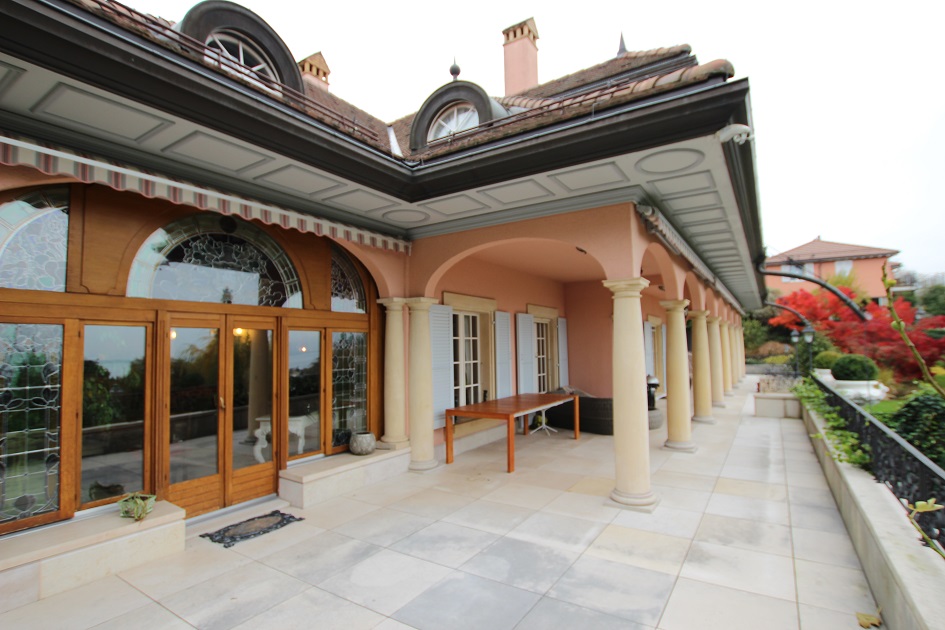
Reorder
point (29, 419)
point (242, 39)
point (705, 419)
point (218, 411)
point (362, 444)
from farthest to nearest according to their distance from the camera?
point (705, 419) < point (362, 444) < point (218, 411) < point (242, 39) < point (29, 419)

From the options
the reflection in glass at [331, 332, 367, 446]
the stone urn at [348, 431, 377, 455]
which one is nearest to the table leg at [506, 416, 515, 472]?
the stone urn at [348, 431, 377, 455]

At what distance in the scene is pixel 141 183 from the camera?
11.8ft

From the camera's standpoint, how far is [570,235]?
5203mm

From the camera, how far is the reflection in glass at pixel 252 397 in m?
5.01

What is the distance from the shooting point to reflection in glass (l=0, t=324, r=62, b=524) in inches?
136

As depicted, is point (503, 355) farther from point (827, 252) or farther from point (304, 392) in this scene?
point (827, 252)

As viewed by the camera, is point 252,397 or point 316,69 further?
point 316,69

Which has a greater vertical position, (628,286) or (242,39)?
(242,39)

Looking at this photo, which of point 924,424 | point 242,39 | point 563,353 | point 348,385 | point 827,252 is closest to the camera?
point 924,424

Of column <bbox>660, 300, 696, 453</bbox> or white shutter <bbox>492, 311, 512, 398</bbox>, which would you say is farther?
white shutter <bbox>492, 311, 512, 398</bbox>

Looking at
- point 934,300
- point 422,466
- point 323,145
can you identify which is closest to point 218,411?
point 422,466

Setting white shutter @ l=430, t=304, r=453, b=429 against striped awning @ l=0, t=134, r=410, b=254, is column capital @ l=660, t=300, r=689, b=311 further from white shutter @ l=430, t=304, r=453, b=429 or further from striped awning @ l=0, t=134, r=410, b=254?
striped awning @ l=0, t=134, r=410, b=254

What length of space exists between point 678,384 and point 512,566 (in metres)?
4.90

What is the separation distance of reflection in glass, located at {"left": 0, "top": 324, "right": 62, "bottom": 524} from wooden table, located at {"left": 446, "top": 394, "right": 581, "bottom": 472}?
4399 millimetres
